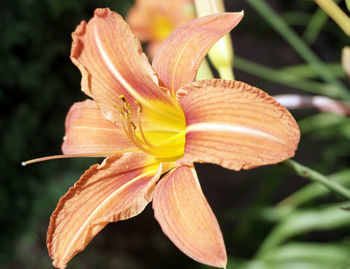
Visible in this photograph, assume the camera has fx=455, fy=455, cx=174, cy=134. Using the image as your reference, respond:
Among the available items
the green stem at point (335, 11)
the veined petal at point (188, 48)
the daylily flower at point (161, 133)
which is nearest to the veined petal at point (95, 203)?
the daylily flower at point (161, 133)

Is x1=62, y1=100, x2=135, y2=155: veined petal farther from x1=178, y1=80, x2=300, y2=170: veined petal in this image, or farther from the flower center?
x1=178, y1=80, x2=300, y2=170: veined petal

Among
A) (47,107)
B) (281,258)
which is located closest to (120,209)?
(281,258)

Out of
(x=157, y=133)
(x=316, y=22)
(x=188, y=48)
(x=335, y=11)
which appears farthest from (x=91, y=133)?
(x=316, y=22)

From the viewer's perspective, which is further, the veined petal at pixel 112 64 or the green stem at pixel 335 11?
the veined petal at pixel 112 64

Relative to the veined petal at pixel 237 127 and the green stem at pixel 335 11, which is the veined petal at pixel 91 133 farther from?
the green stem at pixel 335 11

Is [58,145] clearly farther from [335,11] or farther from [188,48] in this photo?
[335,11]

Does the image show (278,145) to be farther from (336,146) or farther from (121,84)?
(336,146)
